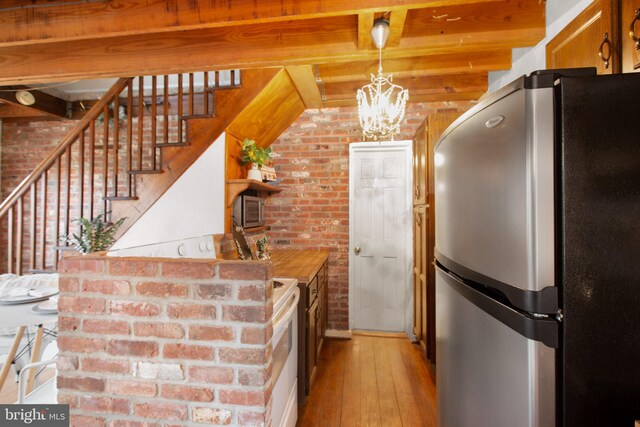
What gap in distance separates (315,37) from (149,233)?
6.65ft

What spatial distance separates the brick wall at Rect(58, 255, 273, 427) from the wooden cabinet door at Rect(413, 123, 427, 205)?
6.14 feet

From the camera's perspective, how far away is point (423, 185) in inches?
95.2

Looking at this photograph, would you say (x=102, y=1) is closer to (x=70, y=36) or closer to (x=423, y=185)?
(x=70, y=36)

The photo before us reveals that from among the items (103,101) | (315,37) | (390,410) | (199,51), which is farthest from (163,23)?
(390,410)

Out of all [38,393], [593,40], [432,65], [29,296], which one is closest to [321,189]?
[432,65]

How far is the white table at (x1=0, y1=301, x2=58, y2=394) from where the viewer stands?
1348 mm

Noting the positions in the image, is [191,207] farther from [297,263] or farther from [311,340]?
[311,340]

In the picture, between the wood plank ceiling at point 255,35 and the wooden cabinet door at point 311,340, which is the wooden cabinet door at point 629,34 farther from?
the wooden cabinet door at point 311,340

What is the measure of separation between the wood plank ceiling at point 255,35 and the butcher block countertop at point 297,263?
1.50m

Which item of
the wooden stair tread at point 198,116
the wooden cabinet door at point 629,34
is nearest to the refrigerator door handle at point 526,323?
the wooden cabinet door at point 629,34

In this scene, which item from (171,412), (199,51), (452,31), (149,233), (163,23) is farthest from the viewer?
(149,233)

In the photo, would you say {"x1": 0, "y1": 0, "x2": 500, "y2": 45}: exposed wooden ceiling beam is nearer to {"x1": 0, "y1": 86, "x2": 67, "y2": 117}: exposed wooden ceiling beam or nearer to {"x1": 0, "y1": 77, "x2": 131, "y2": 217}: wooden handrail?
{"x1": 0, "y1": 77, "x2": 131, "y2": 217}: wooden handrail

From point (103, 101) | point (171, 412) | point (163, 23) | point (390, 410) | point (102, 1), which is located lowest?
point (390, 410)

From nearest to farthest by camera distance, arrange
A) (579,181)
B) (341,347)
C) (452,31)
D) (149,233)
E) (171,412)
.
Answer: (579,181) → (171,412) → (452,31) → (149,233) → (341,347)
